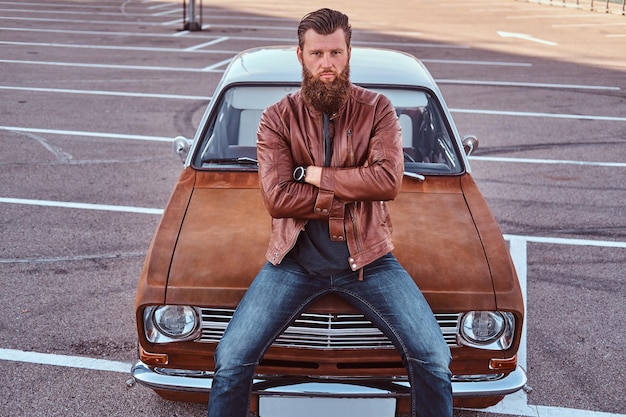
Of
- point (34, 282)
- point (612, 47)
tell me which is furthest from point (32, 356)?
point (612, 47)

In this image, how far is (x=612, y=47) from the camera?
1750 cm

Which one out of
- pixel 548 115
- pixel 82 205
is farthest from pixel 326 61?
pixel 548 115

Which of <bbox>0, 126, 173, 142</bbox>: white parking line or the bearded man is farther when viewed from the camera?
<bbox>0, 126, 173, 142</bbox>: white parking line

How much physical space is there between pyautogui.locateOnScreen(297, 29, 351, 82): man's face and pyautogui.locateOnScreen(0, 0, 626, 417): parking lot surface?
182 centimetres

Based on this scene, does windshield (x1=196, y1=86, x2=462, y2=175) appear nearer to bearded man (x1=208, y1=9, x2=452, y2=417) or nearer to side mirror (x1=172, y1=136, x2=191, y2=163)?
side mirror (x1=172, y1=136, x2=191, y2=163)

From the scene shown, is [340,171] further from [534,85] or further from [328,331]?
[534,85]

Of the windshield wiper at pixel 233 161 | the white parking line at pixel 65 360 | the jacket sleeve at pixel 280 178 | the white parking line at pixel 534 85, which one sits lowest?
the white parking line at pixel 65 360

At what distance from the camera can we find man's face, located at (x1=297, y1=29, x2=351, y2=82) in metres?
3.09

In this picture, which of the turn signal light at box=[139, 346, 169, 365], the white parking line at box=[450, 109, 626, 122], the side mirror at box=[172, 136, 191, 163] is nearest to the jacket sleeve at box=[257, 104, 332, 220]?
the turn signal light at box=[139, 346, 169, 365]

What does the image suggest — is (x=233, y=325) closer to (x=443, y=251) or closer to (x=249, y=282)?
(x=249, y=282)

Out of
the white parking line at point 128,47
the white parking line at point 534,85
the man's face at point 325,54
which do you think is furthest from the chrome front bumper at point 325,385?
the white parking line at point 128,47

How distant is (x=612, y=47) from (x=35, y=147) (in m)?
13.9

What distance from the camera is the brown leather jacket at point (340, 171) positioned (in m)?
3.13

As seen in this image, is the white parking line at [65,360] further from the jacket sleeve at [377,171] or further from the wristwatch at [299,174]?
the jacket sleeve at [377,171]
